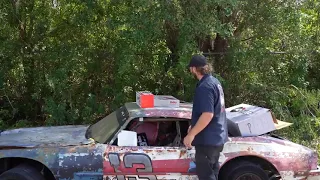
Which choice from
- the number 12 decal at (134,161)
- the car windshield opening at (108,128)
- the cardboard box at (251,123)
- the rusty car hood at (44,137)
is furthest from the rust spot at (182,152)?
the rusty car hood at (44,137)

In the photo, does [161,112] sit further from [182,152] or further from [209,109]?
[209,109]

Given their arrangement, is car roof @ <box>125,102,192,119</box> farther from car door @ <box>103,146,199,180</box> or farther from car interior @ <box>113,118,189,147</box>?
car door @ <box>103,146,199,180</box>

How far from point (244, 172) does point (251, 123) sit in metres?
0.66

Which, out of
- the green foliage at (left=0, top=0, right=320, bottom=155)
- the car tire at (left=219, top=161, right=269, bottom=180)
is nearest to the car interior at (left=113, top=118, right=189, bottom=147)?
the car tire at (left=219, top=161, right=269, bottom=180)

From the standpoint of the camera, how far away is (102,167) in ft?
14.9

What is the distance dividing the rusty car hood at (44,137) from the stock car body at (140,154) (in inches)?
0.5

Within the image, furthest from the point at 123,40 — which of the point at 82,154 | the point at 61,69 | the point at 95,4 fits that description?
the point at 82,154

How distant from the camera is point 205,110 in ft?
13.0

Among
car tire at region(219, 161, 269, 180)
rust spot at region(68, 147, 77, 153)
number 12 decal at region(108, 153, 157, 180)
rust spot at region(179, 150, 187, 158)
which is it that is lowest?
car tire at region(219, 161, 269, 180)

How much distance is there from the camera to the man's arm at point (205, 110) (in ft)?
13.0

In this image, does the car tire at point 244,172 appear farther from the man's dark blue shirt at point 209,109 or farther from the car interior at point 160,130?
the man's dark blue shirt at point 209,109

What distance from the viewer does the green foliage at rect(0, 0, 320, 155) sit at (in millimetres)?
7801

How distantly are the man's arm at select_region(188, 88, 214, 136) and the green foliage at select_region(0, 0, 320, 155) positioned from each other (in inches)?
133

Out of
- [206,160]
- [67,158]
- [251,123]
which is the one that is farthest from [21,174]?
[251,123]
